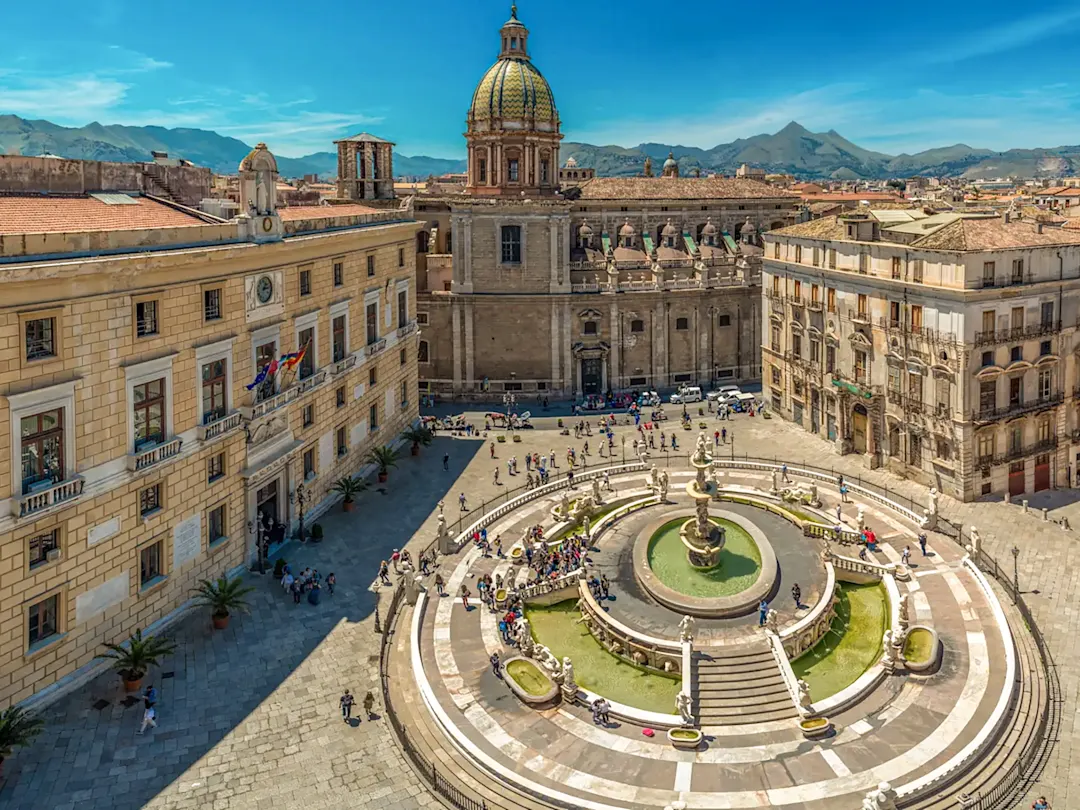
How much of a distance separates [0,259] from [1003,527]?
1806 inches

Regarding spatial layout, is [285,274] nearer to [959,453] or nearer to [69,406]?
[69,406]

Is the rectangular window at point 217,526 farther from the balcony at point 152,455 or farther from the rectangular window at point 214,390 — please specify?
the balcony at point 152,455

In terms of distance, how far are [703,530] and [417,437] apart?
24.9m

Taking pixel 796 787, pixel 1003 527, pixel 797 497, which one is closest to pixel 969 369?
pixel 1003 527

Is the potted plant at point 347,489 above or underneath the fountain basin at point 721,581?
above

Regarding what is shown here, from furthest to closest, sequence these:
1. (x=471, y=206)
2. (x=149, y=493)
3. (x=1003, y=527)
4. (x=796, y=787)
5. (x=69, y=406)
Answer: (x=471, y=206) < (x=1003, y=527) < (x=149, y=493) < (x=69, y=406) < (x=796, y=787)

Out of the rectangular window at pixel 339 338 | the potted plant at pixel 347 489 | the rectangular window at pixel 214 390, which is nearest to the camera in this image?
the rectangular window at pixel 214 390

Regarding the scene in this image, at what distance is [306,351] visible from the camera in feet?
144

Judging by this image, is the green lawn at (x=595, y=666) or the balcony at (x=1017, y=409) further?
the balcony at (x=1017, y=409)

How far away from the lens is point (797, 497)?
160ft

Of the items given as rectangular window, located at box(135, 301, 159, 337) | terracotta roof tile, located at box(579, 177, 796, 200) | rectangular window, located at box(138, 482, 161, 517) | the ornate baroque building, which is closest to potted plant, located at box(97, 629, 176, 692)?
rectangular window, located at box(138, 482, 161, 517)

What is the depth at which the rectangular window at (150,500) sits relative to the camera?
104 ft

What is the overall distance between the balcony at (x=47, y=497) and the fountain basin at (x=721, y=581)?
22.1 m

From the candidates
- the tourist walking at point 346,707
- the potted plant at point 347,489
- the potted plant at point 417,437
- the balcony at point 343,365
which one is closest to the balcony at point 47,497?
the tourist walking at point 346,707
